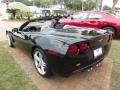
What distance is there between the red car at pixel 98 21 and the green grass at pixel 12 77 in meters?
4.66

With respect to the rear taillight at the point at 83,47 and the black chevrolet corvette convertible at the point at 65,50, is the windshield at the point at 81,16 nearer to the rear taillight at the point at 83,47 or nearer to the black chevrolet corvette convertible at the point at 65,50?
the black chevrolet corvette convertible at the point at 65,50

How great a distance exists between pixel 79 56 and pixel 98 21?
5543mm

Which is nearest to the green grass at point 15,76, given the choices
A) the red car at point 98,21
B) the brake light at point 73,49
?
the brake light at point 73,49

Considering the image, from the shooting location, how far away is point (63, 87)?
4.03 metres

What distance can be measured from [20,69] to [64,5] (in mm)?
45562

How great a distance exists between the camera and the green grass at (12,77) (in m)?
4.02

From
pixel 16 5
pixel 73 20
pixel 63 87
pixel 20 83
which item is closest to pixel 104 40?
pixel 63 87

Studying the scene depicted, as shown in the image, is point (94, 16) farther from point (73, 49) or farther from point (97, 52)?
point (73, 49)

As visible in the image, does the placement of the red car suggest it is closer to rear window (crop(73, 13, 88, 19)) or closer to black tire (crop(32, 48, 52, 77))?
rear window (crop(73, 13, 88, 19))

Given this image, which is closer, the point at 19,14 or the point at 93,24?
the point at 93,24

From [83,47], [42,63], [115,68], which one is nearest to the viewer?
[83,47]

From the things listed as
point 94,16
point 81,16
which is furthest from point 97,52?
point 81,16

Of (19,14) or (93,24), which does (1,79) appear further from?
(19,14)

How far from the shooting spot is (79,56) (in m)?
3.65
